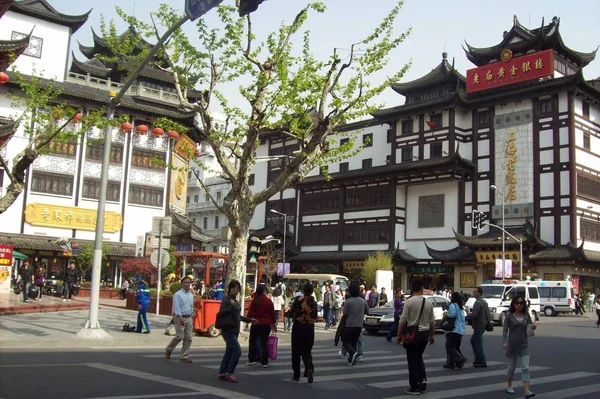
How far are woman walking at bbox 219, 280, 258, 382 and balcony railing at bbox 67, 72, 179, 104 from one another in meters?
39.2

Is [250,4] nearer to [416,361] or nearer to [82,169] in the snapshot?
[416,361]

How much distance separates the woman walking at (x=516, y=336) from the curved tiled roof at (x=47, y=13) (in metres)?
43.5

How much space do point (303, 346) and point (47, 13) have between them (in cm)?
4309

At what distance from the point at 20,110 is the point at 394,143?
2992cm

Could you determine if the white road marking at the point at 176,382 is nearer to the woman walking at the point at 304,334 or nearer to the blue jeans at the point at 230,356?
the blue jeans at the point at 230,356

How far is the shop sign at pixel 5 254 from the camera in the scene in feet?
88.1

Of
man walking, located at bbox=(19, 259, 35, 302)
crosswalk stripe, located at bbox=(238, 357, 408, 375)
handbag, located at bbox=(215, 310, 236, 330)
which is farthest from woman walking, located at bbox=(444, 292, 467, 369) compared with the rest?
man walking, located at bbox=(19, 259, 35, 302)

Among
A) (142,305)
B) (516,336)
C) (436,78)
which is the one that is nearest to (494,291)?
(142,305)

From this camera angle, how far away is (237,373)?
1066 cm

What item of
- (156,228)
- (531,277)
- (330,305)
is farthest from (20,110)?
(531,277)

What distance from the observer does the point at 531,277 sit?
43.5 m

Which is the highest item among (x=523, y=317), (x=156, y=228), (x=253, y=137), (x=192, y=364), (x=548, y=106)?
(x=548, y=106)

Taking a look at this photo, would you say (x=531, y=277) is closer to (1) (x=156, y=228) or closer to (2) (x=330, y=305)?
(2) (x=330, y=305)

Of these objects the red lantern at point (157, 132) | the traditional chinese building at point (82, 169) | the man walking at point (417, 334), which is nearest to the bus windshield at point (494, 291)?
the traditional chinese building at point (82, 169)
